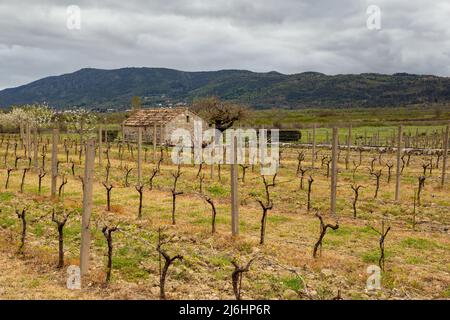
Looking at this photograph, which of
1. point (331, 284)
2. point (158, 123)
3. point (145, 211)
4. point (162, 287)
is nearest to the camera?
point (162, 287)

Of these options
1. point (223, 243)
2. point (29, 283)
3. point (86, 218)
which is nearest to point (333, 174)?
point (223, 243)

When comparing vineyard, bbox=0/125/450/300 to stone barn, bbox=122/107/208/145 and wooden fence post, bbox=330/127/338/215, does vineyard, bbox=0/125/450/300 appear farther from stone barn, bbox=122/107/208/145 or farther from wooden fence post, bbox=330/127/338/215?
stone barn, bbox=122/107/208/145

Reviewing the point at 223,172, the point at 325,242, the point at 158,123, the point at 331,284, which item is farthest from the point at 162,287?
the point at 158,123

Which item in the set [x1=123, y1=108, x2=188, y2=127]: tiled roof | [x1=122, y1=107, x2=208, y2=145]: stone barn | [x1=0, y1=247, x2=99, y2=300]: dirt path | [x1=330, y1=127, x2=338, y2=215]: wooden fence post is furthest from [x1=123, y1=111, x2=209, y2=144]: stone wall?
[x1=0, y1=247, x2=99, y2=300]: dirt path

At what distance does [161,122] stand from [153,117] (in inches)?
124

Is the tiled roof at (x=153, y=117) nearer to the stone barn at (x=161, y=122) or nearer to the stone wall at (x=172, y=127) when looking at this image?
the stone barn at (x=161, y=122)

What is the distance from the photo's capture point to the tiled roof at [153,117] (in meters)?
48.3

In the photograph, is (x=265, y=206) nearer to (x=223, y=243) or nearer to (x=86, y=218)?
(x=223, y=243)

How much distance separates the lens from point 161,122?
47094 millimetres

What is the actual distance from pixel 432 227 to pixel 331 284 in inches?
283

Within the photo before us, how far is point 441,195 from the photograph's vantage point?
19.5m

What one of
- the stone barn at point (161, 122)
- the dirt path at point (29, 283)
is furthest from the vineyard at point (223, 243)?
the stone barn at point (161, 122)

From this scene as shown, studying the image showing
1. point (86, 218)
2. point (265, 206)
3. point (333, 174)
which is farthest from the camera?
point (265, 206)
